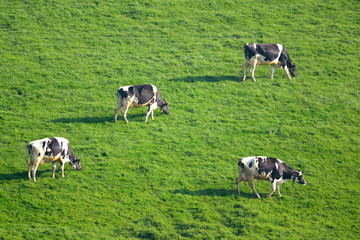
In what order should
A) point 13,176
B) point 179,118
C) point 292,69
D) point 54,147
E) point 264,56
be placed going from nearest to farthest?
point 54,147
point 13,176
point 179,118
point 264,56
point 292,69

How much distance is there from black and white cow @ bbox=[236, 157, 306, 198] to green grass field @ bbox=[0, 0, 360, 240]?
0.87 metres

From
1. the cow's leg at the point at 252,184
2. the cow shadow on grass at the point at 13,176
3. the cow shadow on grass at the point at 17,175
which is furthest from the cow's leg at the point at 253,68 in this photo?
the cow shadow on grass at the point at 13,176

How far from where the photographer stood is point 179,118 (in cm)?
3425

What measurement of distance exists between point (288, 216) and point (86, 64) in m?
19.5

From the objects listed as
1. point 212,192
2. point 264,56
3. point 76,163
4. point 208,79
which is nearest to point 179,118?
point 208,79

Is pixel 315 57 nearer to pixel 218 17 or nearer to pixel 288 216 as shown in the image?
pixel 218 17

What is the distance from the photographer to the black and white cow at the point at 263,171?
1056 inches

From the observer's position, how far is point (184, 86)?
37562 millimetres

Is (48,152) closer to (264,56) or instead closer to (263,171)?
(263,171)

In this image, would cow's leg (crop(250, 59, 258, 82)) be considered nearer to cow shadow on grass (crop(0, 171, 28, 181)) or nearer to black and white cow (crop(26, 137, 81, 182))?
black and white cow (crop(26, 137, 81, 182))

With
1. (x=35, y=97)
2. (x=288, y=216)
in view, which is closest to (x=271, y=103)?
(x=288, y=216)

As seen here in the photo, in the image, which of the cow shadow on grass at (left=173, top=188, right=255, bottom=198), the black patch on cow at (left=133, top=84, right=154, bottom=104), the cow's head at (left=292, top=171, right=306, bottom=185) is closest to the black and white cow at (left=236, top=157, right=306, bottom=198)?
the cow's head at (left=292, top=171, right=306, bottom=185)

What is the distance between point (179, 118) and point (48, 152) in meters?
9.65

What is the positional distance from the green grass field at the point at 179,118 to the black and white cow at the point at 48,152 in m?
0.92
